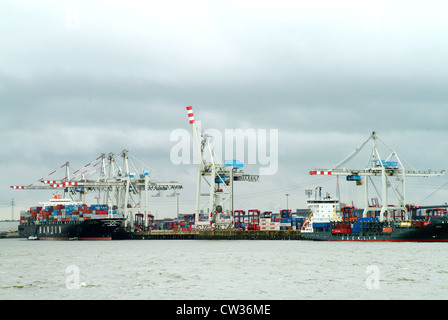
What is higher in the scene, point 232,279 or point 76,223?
point 76,223

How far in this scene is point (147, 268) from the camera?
4772cm

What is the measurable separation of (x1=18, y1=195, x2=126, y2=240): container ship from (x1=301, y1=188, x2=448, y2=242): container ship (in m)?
44.2

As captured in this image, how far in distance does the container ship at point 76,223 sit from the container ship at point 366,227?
44.2 meters

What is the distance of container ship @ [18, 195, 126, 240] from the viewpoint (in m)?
128

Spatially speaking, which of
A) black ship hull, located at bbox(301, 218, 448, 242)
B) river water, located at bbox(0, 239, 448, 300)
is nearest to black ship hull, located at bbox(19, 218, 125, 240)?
black ship hull, located at bbox(301, 218, 448, 242)

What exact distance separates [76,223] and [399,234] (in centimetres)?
7032

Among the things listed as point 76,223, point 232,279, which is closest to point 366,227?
point 232,279

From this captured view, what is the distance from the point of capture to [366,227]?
9481cm

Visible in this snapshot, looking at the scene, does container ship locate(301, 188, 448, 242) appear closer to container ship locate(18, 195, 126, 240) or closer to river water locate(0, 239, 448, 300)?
river water locate(0, 239, 448, 300)

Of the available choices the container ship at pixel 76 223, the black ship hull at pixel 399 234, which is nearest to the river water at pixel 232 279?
the black ship hull at pixel 399 234

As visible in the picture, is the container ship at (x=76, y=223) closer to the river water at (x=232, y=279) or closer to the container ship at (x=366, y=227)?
the container ship at (x=366, y=227)

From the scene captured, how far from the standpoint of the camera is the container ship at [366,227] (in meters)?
87.0

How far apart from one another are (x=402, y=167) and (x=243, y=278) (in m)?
64.9

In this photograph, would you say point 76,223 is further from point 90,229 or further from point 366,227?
point 366,227
